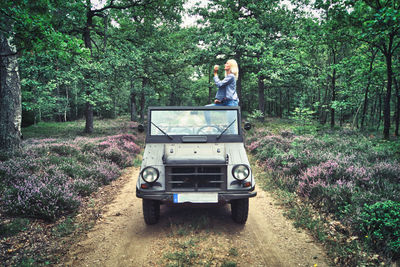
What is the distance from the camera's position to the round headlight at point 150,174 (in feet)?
11.9

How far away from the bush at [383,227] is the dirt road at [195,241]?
0.85 m

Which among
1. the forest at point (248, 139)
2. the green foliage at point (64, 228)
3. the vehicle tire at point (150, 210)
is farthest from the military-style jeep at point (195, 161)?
the forest at point (248, 139)

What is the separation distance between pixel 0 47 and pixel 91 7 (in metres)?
7.43

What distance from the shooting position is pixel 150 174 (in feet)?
11.9

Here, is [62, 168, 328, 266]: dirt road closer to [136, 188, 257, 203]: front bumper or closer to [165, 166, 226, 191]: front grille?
[136, 188, 257, 203]: front bumper

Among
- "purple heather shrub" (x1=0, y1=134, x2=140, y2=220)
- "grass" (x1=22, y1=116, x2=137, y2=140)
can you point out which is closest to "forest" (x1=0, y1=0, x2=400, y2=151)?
"grass" (x1=22, y1=116, x2=137, y2=140)

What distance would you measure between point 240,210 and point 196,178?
115cm

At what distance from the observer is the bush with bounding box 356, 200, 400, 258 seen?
3.11 metres

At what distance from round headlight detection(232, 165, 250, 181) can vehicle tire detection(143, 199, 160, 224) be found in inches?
61.9

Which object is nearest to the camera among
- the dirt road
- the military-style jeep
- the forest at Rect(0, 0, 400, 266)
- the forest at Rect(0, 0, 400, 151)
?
the dirt road

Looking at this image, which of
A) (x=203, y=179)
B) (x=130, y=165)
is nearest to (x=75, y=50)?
(x=203, y=179)

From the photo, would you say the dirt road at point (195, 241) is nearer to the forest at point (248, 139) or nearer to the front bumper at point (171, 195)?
the forest at point (248, 139)

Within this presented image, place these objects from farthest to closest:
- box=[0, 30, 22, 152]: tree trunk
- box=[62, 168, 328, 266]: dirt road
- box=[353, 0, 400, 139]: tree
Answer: box=[353, 0, 400, 139]: tree → box=[0, 30, 22, 152]: tree trunk → box=[62, 168, 328, 266]: dirt road

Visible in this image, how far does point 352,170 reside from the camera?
5.45 m
